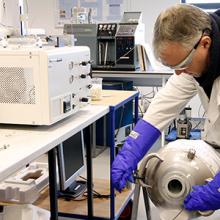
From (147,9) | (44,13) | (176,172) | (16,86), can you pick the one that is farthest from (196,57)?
(44,13)

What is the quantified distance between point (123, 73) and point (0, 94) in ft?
8.10

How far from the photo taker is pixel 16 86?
5.35ft

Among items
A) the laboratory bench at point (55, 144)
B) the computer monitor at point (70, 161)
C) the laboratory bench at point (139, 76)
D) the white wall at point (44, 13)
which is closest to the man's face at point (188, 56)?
the laboratory bench at point (55, 144)

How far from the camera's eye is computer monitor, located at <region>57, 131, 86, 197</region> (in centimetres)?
218

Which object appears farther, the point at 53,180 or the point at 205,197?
the point at 53,180

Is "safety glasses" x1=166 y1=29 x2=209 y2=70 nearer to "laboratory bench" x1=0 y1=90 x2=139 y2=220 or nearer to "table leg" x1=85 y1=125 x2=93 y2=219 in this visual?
"laboratory bench" x1=0 y1=90 x2=139 y2=220

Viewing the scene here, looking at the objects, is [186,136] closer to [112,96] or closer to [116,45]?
[116,45]

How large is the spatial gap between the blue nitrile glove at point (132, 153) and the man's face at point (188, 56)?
437mm

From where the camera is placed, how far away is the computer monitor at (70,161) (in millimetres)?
2182

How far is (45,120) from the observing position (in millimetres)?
1628

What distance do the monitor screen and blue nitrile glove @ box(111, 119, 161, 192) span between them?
383 mm

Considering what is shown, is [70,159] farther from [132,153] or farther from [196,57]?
[196,57]

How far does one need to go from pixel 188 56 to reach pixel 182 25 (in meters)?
0.13

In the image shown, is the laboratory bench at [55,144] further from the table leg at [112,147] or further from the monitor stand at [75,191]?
the monitor stand at [75,191]
